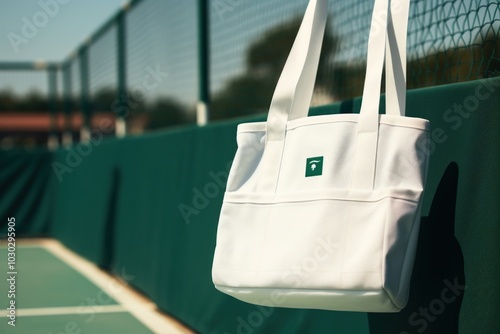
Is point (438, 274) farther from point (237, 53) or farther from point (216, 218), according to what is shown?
point (237, 53)

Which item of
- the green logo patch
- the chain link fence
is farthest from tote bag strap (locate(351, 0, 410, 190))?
the chain link fence

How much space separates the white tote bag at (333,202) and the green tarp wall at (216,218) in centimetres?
21

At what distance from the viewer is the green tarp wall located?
2631 mm

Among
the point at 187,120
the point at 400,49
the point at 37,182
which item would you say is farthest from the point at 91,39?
the point at 400,49

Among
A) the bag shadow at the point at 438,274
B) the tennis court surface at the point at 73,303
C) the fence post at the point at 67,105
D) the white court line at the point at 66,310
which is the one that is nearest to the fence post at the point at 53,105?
the fence post at the point at 67,105

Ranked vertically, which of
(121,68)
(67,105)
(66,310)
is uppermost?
(67,105)

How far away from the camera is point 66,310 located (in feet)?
20.2

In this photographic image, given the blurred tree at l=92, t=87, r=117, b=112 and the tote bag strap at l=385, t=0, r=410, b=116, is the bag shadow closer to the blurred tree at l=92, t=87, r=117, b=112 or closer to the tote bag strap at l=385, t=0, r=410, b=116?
the tote bag strap at l=385, t=0, r=410, b=116

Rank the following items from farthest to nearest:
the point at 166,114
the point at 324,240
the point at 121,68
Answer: the point at 121,68 → the point at 166,114 → the point at 324,240

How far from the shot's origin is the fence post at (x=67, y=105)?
44.6 ft

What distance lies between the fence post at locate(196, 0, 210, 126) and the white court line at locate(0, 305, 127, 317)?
4.84ft

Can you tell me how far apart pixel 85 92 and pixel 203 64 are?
637 centimetres

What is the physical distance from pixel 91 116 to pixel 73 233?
7.75 feet

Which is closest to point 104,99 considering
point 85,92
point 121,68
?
point 85,92
